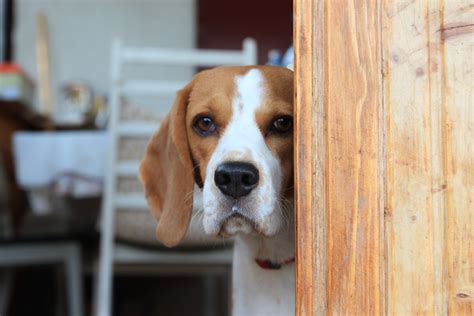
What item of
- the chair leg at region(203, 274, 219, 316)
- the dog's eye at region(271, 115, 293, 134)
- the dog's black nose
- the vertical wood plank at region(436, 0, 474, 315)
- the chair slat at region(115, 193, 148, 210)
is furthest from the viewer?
the chair leg at region(203, 274, 219, 316)

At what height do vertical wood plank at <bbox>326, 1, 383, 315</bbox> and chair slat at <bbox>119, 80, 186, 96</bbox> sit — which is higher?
chair slat at <bbox>119, 80, 186, 96</bbox>

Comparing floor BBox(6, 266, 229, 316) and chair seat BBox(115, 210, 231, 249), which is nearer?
chair seat BBox(115, 210, 231, 249)

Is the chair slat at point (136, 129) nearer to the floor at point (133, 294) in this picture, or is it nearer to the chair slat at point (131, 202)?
the chair slat at point (131, 202)

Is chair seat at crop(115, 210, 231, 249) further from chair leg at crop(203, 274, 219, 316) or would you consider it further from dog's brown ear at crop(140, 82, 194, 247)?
chair leg at crop(203, 274, 219, 316)

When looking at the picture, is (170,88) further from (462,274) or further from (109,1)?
(109,1)

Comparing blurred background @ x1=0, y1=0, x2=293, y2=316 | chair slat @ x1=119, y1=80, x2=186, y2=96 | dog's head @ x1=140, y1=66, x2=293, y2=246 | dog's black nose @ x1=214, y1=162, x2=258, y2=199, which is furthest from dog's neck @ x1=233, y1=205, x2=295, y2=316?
chair slat @ x1=119, y1=80, x2=186, y2=96

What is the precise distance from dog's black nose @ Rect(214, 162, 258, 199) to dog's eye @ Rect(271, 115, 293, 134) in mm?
257

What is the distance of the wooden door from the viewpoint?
130 centimetres

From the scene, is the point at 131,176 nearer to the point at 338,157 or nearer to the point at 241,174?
the point at 241,174

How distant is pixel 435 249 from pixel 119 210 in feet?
5.97

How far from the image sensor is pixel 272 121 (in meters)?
1.72

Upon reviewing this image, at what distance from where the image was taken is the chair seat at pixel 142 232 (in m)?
2.69

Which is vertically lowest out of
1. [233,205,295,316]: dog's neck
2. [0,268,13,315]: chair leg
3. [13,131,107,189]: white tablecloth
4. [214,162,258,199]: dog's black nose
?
[0,268,13,315]: chair leg

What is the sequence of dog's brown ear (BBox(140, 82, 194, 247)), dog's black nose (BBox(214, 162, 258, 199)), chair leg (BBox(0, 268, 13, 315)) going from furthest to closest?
chair leg (BBox(0, 268, 13, 315)), dog's brown ear (BBox(140, 82, 194, 247)), dog's black nose (BBox(214, 162, 258, 199))
